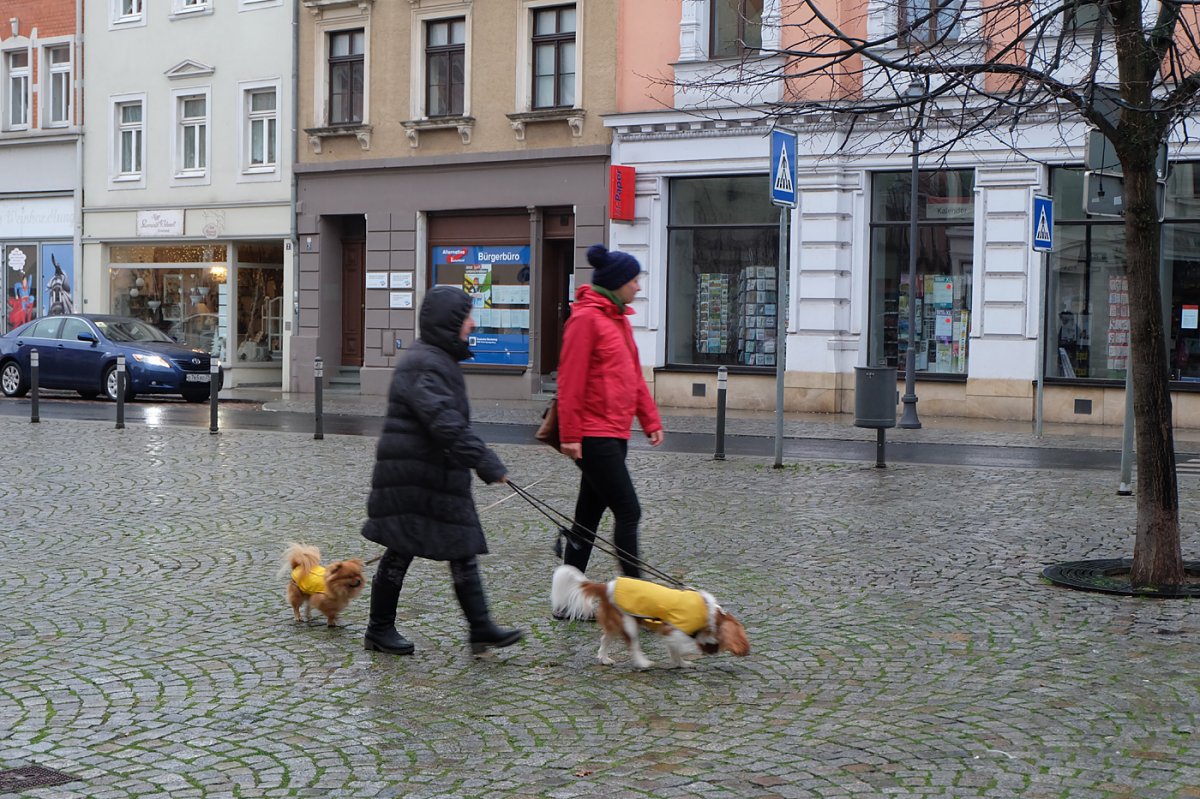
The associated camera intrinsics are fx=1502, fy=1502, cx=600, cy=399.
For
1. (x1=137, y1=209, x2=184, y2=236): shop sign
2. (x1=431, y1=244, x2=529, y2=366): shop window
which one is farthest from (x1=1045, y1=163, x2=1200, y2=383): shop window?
(x1=137, y1=209, x2=184, y2=236): shop sign

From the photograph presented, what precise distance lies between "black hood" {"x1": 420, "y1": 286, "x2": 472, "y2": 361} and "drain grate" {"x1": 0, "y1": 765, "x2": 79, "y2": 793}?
2469 millimetres

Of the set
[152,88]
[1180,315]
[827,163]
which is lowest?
[1180,315]

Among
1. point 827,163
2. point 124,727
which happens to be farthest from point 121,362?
point 124,727

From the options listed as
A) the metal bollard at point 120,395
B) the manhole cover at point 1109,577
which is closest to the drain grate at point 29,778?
the manhole cover at point 1109,577

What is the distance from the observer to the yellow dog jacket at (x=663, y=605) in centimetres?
→ 635

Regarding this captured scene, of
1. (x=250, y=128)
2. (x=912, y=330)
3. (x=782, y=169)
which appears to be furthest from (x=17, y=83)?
(x=782, y=169)

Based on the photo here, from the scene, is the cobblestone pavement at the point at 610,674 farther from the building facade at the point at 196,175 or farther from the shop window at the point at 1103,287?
the building facade at the point at 196,175

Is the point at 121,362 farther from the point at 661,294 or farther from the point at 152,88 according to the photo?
the point at 152,88

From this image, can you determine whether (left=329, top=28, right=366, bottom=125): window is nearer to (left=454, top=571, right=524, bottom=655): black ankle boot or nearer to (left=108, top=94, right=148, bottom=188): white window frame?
(left=108, top=94, right=148, bottom=188): white window frame

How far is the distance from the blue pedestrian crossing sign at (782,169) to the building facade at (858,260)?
21.5 feet

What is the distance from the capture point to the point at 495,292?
2864cm

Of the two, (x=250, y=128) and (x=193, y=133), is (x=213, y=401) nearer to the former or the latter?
(x=250, y=128)

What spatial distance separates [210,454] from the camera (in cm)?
1599

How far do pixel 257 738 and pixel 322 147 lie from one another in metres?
26.5
